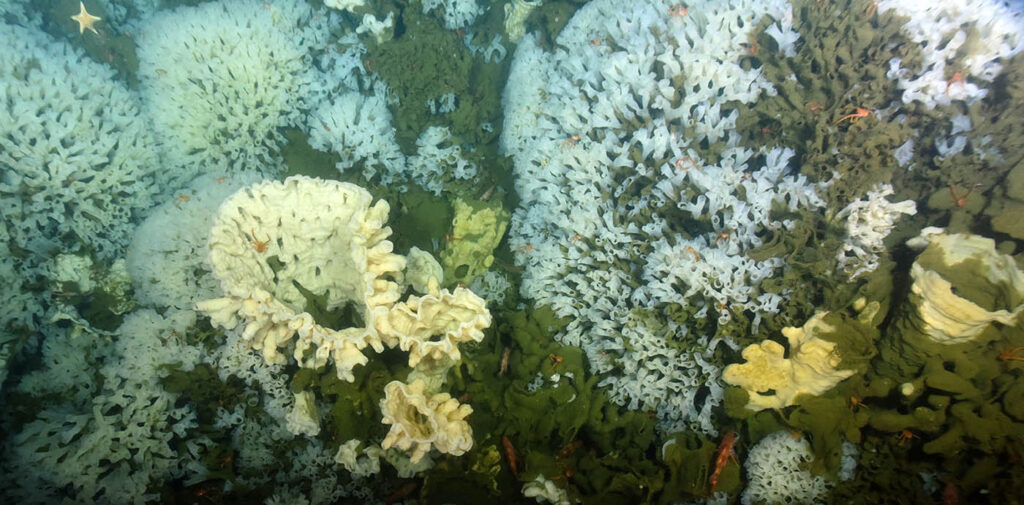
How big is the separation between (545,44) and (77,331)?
4.43 meters

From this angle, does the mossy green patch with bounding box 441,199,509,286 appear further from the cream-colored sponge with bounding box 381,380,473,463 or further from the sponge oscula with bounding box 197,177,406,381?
the cream-colored sponge with bounding box 381,380,473,463

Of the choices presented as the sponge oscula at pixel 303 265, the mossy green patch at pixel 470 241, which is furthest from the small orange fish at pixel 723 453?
the sponge oscula at pixel 303 265

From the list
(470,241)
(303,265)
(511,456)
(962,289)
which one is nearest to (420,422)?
(511,456)

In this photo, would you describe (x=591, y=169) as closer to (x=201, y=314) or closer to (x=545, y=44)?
(x=545, y=44)

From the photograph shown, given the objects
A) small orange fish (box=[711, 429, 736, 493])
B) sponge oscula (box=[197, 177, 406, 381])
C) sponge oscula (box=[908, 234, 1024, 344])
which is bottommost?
small orange fish (box=[711, 429, 736, 493])

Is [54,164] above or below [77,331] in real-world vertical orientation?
above

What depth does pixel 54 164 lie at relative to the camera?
371 cm

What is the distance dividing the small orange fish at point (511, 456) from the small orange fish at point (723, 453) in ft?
3.93

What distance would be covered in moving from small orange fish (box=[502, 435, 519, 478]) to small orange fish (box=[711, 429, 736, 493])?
120 centimetres

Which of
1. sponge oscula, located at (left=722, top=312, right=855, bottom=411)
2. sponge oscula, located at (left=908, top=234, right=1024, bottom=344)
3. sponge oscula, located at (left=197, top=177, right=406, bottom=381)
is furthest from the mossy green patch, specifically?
sponge oscula, located at (left=908, top=234, right=1024, bottom=344)

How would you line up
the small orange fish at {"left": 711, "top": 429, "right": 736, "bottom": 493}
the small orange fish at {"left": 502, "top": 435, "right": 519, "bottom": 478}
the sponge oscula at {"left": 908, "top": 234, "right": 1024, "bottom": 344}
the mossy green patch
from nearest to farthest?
the sponge oscula at {"left": 908, "top": 234, "right": 1024, "bottom": 344}
the small orange fish at {"left": 711, "top": 429, "right": 736, "bottom": 493}
the small orange fish at {"left": 502, "top": 435, "right": 519, "bottom": 478}
the mossy green patch

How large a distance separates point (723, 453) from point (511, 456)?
1.32 m

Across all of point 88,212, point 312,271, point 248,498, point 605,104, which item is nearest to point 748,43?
point 605,104

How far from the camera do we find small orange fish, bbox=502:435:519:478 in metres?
3.12
